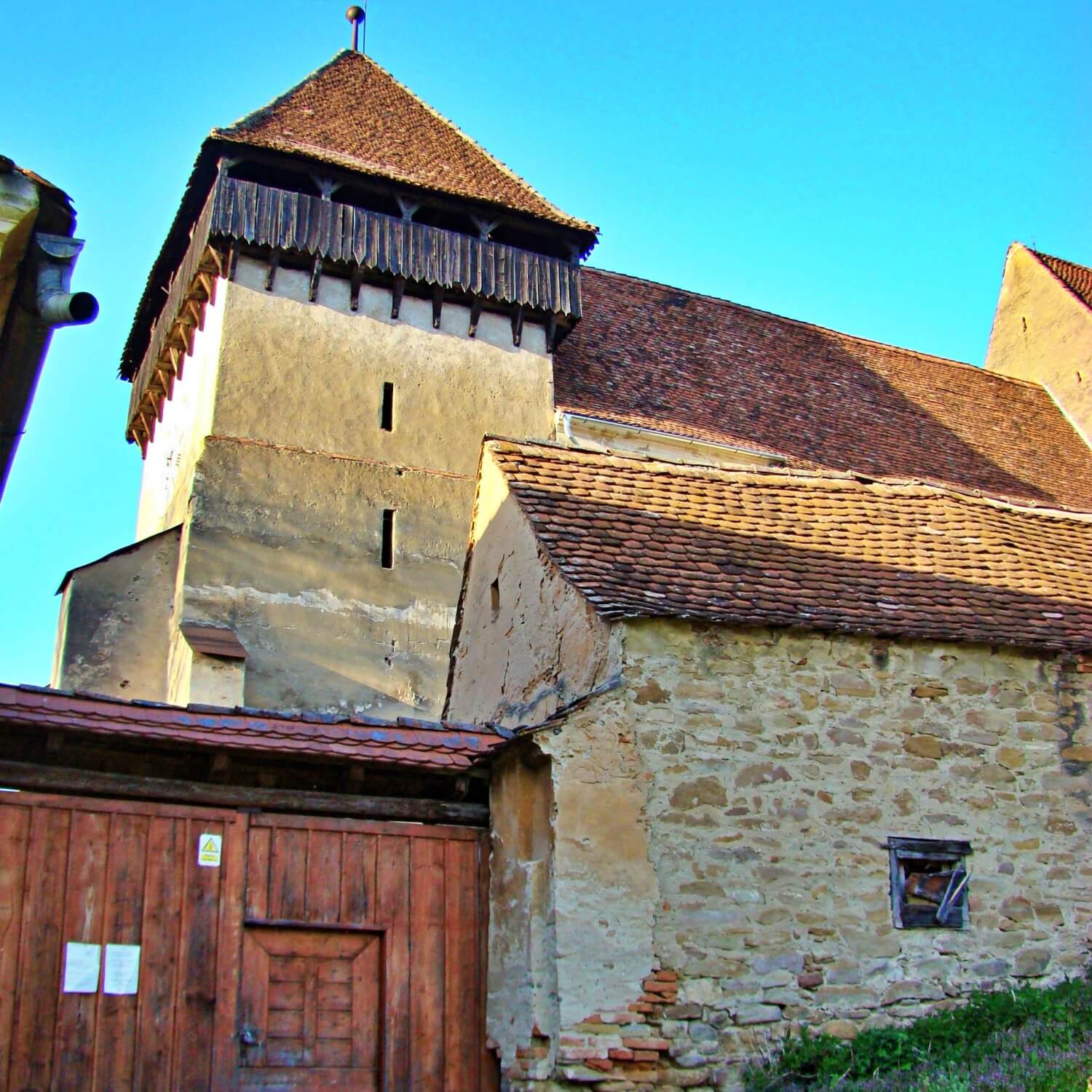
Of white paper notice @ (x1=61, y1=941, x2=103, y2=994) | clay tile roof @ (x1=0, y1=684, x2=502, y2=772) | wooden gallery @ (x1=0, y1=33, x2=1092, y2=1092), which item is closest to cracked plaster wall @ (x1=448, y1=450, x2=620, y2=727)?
wooden gallery @ (x1=0, y1=33, x2=1092, y2=1092)

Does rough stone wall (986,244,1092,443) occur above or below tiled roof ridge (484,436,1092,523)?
above

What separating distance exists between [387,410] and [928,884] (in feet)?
37.8

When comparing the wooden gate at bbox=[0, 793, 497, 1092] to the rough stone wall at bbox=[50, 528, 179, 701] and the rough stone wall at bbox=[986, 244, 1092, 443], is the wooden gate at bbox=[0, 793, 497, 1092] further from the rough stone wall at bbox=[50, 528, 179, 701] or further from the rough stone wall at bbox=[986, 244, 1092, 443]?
the rough stone wall at bbox=[986, 244, 1092, 443]

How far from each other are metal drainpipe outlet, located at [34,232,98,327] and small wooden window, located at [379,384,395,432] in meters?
11.9

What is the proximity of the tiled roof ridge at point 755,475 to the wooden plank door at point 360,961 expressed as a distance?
3879 mm

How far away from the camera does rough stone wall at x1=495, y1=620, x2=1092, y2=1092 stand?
27.4 feet

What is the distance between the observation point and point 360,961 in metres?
8.48

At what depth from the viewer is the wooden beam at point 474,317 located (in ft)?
64.5

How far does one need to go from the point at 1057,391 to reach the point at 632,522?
55.8 ft

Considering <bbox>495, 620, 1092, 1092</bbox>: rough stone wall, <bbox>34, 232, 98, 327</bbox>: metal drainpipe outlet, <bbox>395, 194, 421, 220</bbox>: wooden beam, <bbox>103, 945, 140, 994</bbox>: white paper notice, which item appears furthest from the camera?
<bbox>395, 194, 421, 220</bbox>: wooden beam

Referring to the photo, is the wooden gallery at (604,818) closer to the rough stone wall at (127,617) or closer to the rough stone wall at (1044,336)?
the rough stone wall at (127,617)

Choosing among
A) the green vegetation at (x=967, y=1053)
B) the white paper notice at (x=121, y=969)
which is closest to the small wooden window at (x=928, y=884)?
the green vegetation at (x=967, y=1053)

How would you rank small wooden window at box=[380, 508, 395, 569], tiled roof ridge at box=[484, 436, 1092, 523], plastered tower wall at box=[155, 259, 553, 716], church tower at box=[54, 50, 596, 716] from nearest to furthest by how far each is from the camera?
tiled roof ridge at box=[484, 436, 1092, 523]
plastered tower wall at box=[155, 259, 553, 716]
church tower at box=[54, 50, 596, 716]
small wooden window at box=[380, 508, 395, 569]

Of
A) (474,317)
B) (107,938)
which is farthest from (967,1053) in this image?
(474,317)
